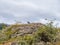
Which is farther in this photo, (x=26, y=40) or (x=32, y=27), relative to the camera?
(x=32, y=27)

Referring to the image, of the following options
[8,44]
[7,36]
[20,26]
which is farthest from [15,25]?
[8,44]

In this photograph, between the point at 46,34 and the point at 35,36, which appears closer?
the point at 35,36

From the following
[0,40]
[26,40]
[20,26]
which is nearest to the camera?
[26,40]

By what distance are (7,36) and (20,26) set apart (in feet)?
6.83

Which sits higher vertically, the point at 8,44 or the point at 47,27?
the point at 47,27

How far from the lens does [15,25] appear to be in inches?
922

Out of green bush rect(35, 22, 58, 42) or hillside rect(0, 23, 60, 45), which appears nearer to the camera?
hillside rect(0, 23, 60, 45)

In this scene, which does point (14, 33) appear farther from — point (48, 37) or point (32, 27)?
point (48, 37)

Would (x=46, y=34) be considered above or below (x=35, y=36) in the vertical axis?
above

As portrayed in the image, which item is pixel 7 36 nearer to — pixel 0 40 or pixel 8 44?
pixel 0 40

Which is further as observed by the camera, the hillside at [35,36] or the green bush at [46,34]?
the green bush at [46,34]

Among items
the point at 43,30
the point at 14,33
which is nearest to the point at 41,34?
the point at 43,30

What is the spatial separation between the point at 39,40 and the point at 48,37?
31.5 inches

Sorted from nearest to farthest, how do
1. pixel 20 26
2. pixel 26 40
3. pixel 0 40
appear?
pixel 26 40 < pixel 0 40 < pixel 20 26
